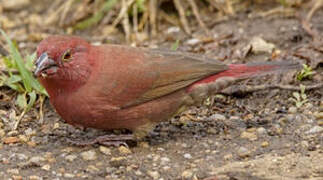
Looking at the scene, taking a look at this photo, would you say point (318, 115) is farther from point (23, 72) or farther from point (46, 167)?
point (23, 72)

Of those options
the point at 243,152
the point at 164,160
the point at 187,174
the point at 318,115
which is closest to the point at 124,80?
the point at 164,160

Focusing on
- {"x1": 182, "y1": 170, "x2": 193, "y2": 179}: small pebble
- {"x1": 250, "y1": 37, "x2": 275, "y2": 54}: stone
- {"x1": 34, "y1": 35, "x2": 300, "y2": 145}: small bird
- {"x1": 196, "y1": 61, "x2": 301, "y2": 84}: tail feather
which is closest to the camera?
{"x1": 182, "y1": 170, "x2": 193, "y2": 179}: small pebble

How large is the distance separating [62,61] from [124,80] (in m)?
0.50

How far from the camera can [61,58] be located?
14.9ft

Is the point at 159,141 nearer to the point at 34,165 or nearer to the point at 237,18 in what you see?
the point at 34,165

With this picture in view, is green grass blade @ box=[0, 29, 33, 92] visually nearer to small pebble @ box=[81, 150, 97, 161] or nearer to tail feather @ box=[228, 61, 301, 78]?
small pebble @ box=[81, 150, 97, 161]

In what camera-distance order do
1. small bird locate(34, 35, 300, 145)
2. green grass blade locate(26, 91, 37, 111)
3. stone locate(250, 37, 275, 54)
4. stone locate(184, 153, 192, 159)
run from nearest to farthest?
small bird locate(34, 35, 300, 145), stone locate(184, 153, 192, 159), green grass blade locate(26, 91, 37, 111), stone locate(250, 37, 275, 54)

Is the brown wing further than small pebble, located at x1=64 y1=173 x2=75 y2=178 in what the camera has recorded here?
Yes

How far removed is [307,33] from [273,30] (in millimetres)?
414

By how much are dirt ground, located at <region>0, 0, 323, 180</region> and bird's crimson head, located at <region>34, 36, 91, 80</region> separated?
631 millimetres

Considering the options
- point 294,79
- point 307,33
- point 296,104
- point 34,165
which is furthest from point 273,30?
point 34,165

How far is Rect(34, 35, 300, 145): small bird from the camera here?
4570 mm

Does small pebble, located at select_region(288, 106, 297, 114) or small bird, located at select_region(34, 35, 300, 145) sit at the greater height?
small bird, located at select_region(34, 35, 300, 145)

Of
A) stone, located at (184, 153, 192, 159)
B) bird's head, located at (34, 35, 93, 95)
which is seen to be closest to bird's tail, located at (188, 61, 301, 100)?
stone, located at (184, 153, 192, 159)
